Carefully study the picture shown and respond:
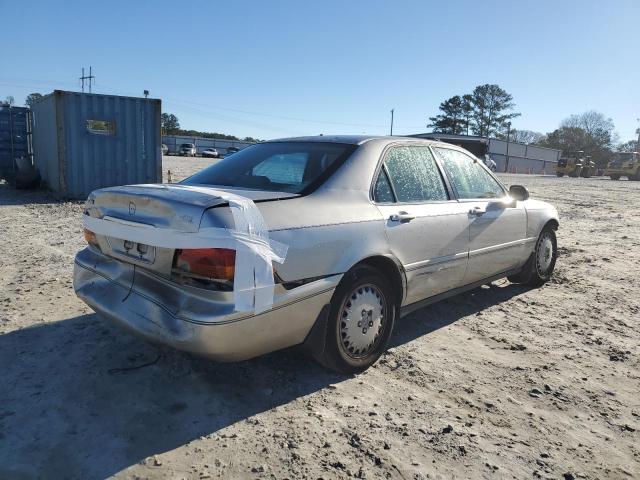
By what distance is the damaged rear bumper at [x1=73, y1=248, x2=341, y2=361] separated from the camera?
2416 mm

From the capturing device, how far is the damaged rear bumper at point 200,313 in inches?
95.1

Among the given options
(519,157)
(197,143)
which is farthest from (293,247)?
(519,157)

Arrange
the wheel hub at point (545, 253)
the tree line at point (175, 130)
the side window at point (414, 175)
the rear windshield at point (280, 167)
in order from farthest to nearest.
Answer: the tree line at point (175, 130)
the wheel hub at point (545, 253)
the side window at point (414, 175)
the rear windshield at point (280, 167)

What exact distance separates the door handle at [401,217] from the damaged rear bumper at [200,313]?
0.67m

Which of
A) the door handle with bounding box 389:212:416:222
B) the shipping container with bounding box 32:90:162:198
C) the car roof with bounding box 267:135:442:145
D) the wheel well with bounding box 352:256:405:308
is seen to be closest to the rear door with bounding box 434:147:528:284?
the car roof with bounding box 267:135:442:145

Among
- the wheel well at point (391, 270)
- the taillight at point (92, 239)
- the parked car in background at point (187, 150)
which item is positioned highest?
the parked car in background at point (187, 150)

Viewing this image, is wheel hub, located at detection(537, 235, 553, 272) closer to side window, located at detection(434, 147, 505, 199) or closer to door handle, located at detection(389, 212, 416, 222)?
side window, located at detection(434, 147, 505, 199)

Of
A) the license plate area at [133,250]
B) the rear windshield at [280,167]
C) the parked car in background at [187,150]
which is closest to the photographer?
the license plate area at [133,250]

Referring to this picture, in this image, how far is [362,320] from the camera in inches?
124

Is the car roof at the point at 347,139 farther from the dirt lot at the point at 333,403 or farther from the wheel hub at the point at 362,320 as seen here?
the dirt lot at the point at 333,403

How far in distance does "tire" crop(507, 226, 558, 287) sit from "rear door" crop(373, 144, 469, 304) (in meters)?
1.59

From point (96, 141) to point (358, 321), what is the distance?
1088cm

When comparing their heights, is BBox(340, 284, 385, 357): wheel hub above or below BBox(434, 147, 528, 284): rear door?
below

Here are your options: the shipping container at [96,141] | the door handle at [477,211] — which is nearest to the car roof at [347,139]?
the door handle at [477,211]
